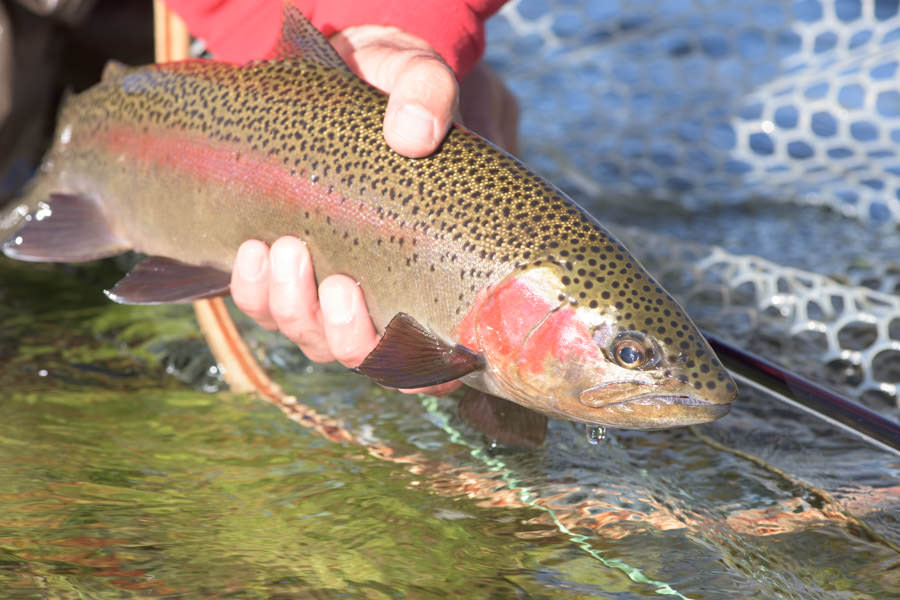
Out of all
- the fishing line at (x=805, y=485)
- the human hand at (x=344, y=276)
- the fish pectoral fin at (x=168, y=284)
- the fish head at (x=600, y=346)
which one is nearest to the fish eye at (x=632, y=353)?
the fish head at (x=600, y=346)

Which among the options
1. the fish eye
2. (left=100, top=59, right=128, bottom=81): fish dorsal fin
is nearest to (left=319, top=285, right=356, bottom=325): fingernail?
the fish eye

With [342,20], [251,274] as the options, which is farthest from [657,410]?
[342,20]

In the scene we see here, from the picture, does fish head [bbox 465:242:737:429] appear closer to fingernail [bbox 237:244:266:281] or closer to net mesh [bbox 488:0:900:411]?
fingernail [bbox 237:244:266:281]

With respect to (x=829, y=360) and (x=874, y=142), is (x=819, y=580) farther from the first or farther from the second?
(x=874, y=142)

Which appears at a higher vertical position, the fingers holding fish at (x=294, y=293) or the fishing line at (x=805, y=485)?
the fingers holding fish at (x=294, y=293)

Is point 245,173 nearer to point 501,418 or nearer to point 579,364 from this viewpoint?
point 501,418

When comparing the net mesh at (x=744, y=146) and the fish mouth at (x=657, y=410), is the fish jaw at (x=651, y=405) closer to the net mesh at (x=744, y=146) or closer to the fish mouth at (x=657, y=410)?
the fish mouth at (x=657, y=410)

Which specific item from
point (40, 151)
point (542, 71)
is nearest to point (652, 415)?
point (40, 151)
